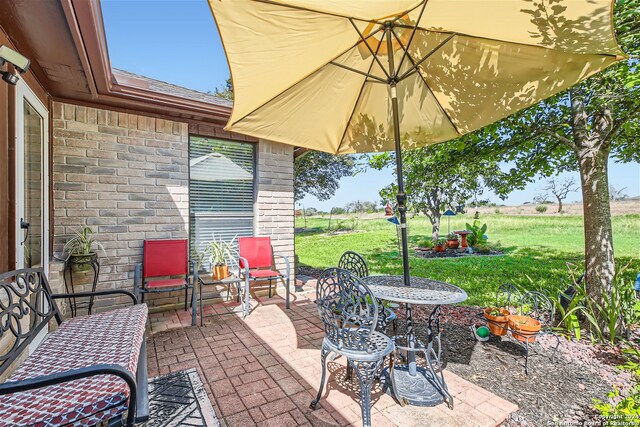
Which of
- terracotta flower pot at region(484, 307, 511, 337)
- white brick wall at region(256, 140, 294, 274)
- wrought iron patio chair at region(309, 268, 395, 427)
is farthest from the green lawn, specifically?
wrought iron patio chair at region(309, 268, 395, 427)

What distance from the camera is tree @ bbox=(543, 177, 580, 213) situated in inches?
845

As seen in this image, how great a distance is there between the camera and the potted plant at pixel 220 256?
13.4 ft

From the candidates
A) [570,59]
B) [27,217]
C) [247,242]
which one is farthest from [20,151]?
[570,59]

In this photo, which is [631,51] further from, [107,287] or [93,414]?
[107,287]

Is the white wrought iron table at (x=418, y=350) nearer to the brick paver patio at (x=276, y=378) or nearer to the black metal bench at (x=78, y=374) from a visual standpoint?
the brick paver patio at (x=276, y=378)

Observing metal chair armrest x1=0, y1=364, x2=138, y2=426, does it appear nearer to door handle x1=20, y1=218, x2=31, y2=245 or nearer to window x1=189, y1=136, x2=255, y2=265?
door handle x1=20, y1=218, x2=31, y2=245

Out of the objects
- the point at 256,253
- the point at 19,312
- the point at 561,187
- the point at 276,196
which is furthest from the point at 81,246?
the point at 561,187

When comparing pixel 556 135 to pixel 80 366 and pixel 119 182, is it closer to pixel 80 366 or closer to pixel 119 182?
pixel 80 366

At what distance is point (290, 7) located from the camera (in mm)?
1740

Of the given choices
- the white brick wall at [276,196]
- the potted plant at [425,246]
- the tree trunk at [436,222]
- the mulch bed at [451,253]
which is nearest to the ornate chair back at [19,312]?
the white brick wall at [276,196]

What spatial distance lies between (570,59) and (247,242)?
401 cm

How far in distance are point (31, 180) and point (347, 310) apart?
2.99 m

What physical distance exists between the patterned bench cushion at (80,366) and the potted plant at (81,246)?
143cm

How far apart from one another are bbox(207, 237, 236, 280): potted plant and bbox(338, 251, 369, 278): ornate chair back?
1884 millimetres
